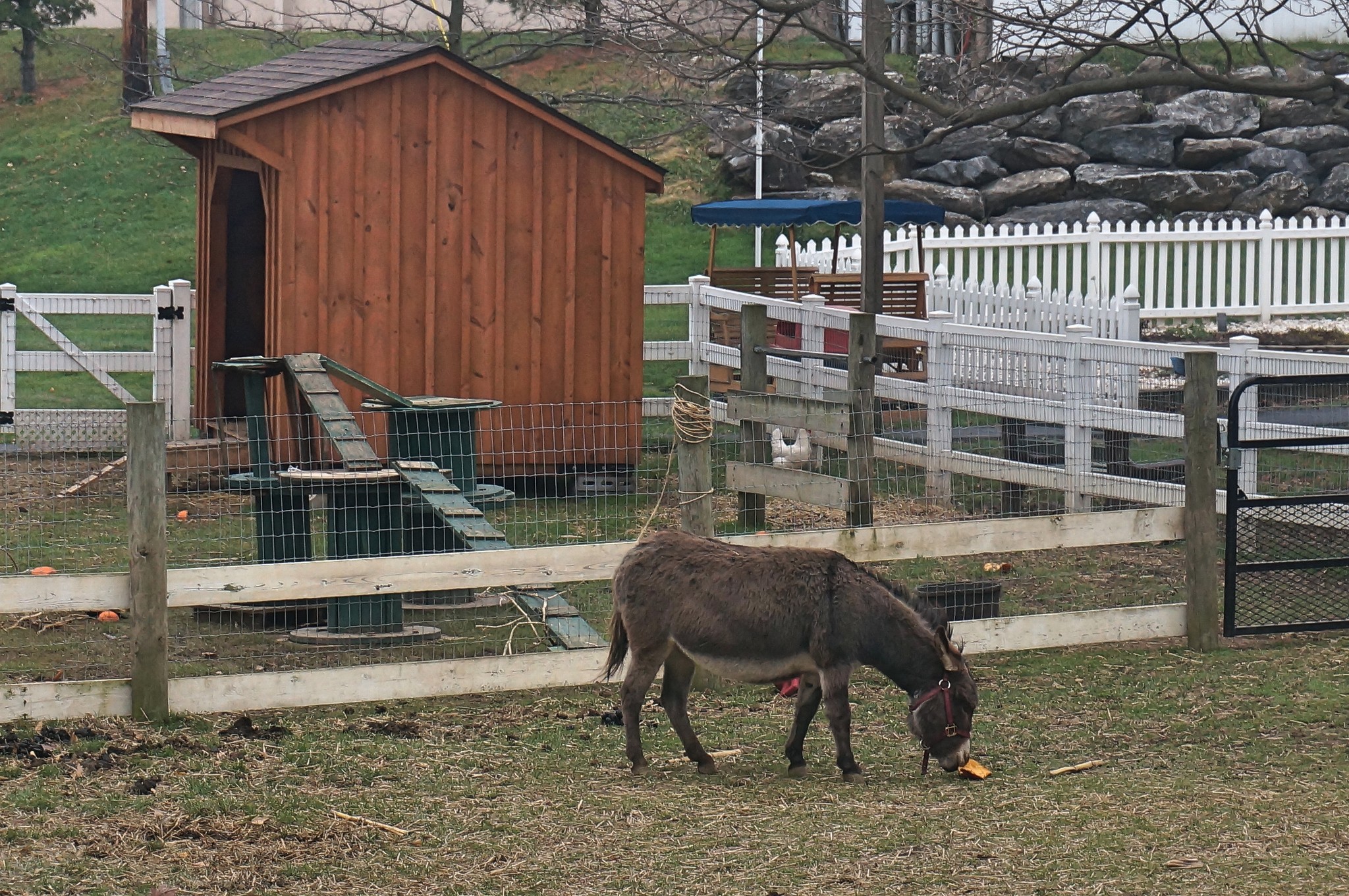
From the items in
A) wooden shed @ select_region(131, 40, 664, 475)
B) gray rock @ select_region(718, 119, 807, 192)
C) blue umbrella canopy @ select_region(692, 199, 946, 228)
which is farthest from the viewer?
gray rock @ select_region(718, 119, 807, 192)

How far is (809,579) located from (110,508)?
7.34 metres

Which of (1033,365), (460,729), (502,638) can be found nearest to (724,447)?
(1033,365)

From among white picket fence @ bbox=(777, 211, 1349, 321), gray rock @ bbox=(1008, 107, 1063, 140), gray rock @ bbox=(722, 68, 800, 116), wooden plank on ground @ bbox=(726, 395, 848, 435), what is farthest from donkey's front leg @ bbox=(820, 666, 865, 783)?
gray rock @ bbox=(1008, 107, 1063, 140)

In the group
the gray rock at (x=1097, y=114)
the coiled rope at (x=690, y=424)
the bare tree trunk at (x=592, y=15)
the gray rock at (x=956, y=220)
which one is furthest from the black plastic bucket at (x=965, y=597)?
the gray rock at (x=1097, y=114)

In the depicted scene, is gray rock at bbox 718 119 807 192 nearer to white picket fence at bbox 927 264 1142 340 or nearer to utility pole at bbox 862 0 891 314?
white picket fence at bbox 927 264 1142 340

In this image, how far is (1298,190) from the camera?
2777 centimetres

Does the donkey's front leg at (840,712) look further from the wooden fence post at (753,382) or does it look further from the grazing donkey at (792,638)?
the wooden fence post at (753,382)

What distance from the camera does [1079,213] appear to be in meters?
26.9

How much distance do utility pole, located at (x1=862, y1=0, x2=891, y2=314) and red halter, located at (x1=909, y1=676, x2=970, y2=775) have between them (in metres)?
5.93

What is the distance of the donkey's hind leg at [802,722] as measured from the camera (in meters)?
6.33

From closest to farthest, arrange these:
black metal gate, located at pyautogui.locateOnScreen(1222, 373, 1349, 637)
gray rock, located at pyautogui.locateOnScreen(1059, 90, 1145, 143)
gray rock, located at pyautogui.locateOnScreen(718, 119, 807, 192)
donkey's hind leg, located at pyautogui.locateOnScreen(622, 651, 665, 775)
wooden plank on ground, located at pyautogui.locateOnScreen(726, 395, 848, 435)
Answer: donkey's hind leg, located at pyautogui.locateOnScreen(622, 651, 665, 775), black metal gate, located at pyautogui.locateOnScreen(1222, 373, 1349, 637), wooden plank on ground, located at pyautogui.locateOnScreen(726, 395, 848, 435), gray rock, located at pyautogui.locateOnScreen(718, 119, 807, 192), gray rock, located at pyautogui.locateOnScreen(1059, 90, 1145, 143)

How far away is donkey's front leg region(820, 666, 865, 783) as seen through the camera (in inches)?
243

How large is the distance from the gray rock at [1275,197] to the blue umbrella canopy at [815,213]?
1130cm

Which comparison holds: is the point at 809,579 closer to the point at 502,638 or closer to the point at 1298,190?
the point at 502,638
